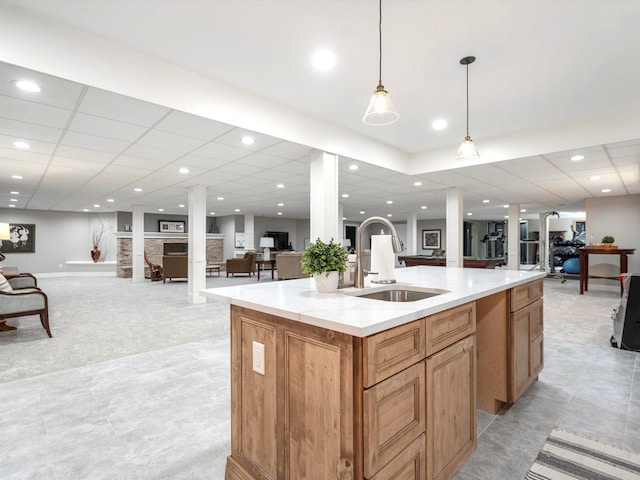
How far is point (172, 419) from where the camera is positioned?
217 cm

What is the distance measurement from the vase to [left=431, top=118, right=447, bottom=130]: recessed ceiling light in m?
3.09

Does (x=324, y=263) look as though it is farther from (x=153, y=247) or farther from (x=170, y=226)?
(x=170, y=226)

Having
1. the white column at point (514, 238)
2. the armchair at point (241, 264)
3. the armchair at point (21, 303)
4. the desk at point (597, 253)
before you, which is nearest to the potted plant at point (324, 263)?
the armchair at point (21, 303)

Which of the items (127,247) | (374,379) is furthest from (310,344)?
(127,247)

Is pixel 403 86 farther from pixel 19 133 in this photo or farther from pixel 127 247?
pixel 127 247

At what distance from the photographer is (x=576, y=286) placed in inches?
337

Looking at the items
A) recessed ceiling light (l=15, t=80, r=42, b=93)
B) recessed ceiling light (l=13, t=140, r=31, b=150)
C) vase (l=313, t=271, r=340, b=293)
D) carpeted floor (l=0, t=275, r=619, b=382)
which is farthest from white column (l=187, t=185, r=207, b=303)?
vase (l=313, t=271, r=340, b=293)

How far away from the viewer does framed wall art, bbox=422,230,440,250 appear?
53.4ft

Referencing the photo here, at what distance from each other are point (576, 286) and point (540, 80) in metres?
7.63

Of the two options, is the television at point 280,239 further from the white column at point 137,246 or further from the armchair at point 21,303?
the armchair at point 21,303

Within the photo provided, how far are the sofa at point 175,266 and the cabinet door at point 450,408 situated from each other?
8963mm

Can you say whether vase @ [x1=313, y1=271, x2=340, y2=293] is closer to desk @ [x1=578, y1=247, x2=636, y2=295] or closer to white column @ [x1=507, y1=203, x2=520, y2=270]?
desk @ [x1=578, y1=247, x2=636, y2=295]

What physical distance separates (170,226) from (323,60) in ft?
40.8

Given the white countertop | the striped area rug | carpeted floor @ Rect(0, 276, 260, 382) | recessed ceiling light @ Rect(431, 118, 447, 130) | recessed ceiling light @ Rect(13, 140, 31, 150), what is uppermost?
recessed ceiling light @ Rect(431, 118, 447, 130)
